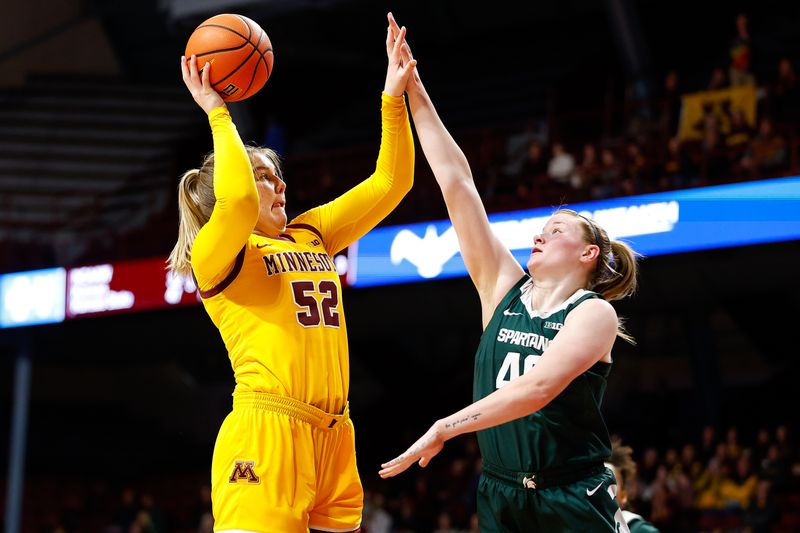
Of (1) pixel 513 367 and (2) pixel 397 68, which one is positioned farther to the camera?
(2) pixel 397 68

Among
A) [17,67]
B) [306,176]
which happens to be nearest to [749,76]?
[306,176]

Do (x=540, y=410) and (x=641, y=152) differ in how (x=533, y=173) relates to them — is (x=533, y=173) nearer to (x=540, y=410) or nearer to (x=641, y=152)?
(x=641, y=152)

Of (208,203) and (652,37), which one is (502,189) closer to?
(652,37)

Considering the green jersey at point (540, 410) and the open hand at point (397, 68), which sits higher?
the open hand at point (397, 68)

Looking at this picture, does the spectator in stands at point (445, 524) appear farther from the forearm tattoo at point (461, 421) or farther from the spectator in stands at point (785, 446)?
the forearm tattoo at point (461, 421)

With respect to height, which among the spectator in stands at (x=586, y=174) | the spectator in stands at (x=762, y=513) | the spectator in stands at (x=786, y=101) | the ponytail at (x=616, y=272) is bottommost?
the spectator in stands at (x=762, y=513)

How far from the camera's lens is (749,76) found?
14188 millimetres

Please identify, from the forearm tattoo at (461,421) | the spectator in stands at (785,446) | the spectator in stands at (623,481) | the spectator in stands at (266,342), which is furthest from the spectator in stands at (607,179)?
the forearm tattoo at (461,421)

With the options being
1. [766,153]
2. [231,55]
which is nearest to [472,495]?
[766,153]

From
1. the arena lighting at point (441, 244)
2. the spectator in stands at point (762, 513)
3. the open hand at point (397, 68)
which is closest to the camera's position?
the open hand at point (397, 68)

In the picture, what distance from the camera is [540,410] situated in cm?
370

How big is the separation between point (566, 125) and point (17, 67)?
34.9 feet

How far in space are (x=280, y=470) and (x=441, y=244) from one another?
358 inches

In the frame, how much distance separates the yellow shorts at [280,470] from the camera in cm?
371
